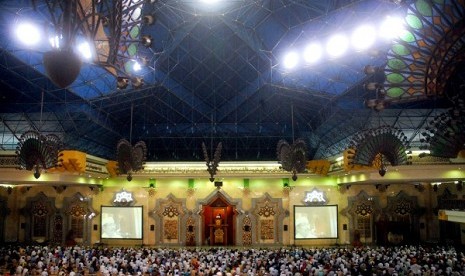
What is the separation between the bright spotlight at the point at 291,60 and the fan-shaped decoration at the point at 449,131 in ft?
44.1

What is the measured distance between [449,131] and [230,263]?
48.9 feet

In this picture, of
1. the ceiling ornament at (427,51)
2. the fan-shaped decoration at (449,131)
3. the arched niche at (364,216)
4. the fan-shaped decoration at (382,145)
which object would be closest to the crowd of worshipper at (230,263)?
the fan-shaped decoration at (382,145)

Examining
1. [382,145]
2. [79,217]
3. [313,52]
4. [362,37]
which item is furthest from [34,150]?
[79,217]

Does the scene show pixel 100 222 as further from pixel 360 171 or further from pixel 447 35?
pixel 447 35

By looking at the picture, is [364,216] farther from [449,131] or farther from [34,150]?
[449,131]

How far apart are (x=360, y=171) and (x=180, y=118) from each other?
13.5 meters

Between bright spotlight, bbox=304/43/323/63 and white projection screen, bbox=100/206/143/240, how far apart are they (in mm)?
17090

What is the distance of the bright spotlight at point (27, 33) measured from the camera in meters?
18.9

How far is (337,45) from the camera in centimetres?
2173

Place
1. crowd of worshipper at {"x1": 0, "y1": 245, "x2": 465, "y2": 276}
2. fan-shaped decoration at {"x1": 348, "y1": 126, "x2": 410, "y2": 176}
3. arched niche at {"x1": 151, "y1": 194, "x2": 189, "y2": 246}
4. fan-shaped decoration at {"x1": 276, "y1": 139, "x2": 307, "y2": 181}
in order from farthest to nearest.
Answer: arched niche at {"x1": 151, "y1": 194, "x2": 189, "y2": 246} < fan-shaped decoration at {"x1": 276, "y1": 139, "x2": 307, "y2": 181} < crowd of worshipper at {"x1": 0, "y1": 245, "x2": 465, "y2": 276} < fan-shaped decoration at {"x1": 348, "y1": 126, "x2": 410, "y2": 176}

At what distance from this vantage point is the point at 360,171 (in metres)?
26.7

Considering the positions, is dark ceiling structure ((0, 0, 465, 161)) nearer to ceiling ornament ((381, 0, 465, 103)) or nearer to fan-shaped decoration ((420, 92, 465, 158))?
fan-shaped decoration ((420, 92, 465, 158))

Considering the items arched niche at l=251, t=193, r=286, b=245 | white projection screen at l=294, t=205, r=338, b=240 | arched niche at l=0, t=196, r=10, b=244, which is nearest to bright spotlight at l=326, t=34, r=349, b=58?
arched niche at l=251, t=193, r=286, b=245

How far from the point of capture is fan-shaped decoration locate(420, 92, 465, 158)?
28.4 feet
